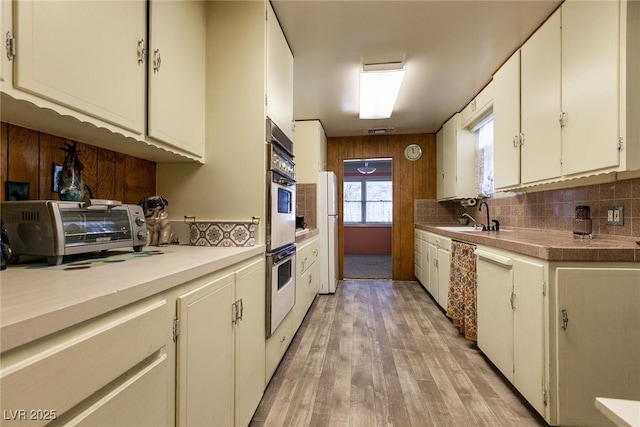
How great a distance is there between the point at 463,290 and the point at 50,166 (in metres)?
2.83

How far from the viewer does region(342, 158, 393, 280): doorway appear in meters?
7.92

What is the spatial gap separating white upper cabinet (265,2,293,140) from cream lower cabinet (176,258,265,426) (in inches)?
40.3

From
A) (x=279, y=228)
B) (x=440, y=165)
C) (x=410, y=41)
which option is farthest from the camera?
(x=440, y=165)

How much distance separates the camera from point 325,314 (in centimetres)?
316

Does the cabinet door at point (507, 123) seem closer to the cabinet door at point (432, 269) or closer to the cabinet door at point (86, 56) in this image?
the cabinet door at point (432, 269)

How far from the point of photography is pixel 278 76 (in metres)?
1.99

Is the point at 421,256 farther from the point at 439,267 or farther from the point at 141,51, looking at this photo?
the point at 141,51

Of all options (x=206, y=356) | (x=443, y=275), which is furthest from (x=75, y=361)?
(x=443, y=275)

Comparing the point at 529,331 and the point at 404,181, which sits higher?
the point at 404,181

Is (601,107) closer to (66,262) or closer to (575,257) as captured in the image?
(575,257)

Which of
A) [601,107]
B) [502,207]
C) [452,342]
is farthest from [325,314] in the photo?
[601,107]

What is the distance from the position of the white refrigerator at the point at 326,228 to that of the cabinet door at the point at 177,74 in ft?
7.69

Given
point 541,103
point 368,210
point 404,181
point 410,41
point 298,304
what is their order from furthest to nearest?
1. point 368,210
2. point 404,181
3. point 298,304
4. point 410,41
5. point 541,103

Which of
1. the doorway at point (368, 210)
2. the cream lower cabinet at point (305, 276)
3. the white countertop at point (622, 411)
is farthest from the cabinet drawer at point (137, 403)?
the doorway at point (368, 210)
